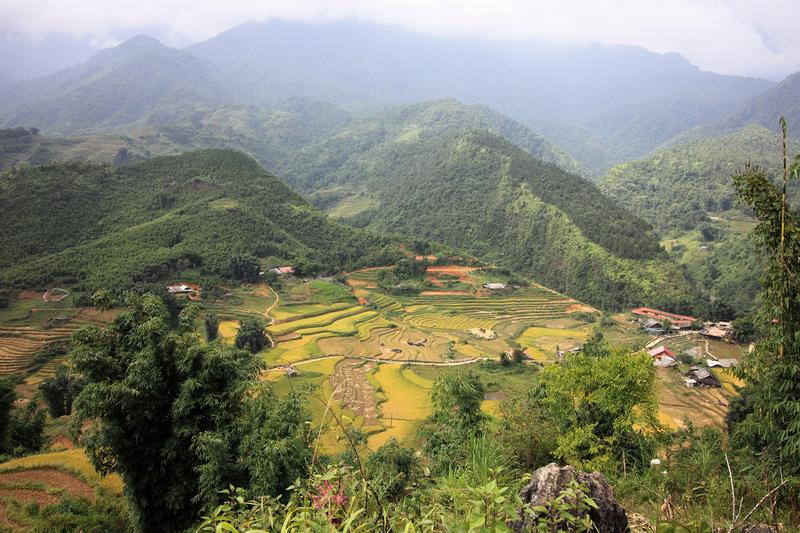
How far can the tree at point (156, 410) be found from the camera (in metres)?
7.88

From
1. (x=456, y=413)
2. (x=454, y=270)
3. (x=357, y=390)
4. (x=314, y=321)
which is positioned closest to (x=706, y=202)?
(x=454, y=270)

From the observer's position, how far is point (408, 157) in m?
121

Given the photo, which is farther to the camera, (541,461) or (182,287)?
(182,287)

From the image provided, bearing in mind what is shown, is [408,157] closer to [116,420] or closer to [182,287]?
[182,287]

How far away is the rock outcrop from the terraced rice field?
102 ft

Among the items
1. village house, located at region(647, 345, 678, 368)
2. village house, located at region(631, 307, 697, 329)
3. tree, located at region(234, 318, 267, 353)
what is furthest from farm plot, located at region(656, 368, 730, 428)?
tree, located at region(234, 318, 267, 353)

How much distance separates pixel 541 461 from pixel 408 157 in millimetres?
115747

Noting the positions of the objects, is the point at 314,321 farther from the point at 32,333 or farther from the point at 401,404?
the point at 32,333

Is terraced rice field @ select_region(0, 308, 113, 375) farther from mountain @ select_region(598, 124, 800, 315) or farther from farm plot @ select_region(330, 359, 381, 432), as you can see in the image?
mountain @ select_region(598, 124, 800, 315)

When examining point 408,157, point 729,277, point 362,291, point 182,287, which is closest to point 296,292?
point 362,291

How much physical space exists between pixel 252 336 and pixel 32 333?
15.7 metres


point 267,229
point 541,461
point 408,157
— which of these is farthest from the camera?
point 408,157

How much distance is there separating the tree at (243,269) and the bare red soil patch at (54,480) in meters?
35.9

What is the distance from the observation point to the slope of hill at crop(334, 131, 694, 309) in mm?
57812
